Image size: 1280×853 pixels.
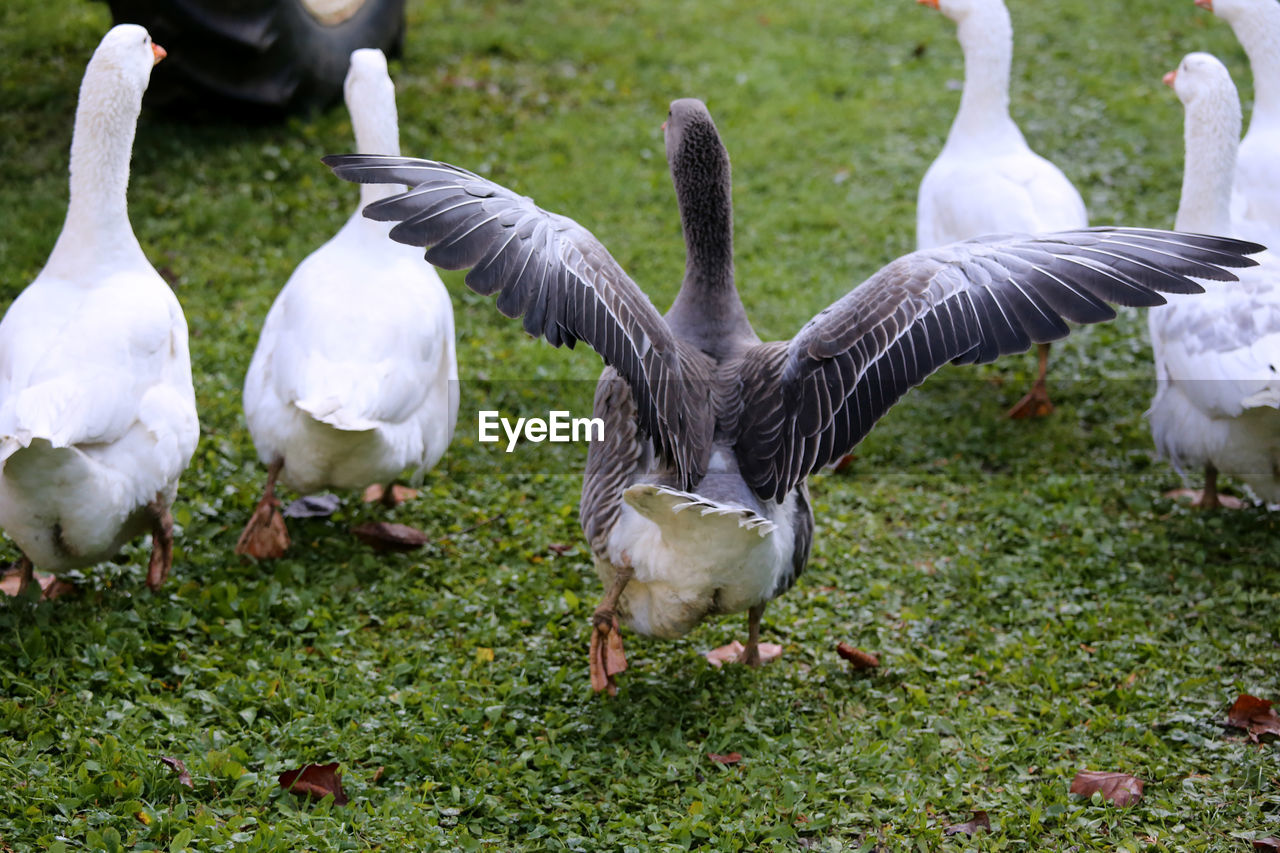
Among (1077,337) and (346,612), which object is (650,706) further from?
(1077,337)

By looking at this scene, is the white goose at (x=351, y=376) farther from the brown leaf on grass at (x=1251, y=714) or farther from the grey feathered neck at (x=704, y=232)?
the brown leaf on grass at (x=1251, y=714)

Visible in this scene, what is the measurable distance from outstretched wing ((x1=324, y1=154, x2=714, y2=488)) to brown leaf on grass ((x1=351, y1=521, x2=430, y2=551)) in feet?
5.11

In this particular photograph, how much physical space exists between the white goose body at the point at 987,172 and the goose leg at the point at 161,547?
13.1 feet

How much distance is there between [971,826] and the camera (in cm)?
350

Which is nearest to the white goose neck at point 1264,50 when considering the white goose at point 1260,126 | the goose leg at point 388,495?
the white goose at point 1260,126

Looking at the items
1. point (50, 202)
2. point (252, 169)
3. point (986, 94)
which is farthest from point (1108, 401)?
point (50, 202)

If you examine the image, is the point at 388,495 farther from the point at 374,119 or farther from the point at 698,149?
the point at 698,149

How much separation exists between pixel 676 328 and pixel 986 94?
3.27 m

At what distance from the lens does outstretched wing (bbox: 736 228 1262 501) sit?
3.59m

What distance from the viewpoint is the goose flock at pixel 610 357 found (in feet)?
11.7

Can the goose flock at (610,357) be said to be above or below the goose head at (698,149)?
below

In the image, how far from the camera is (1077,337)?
→ 6992mm

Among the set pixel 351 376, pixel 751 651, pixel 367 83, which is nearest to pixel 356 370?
pixel 351 376

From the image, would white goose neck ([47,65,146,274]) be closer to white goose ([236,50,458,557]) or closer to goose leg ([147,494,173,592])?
white goose ([236,50,458,557])
